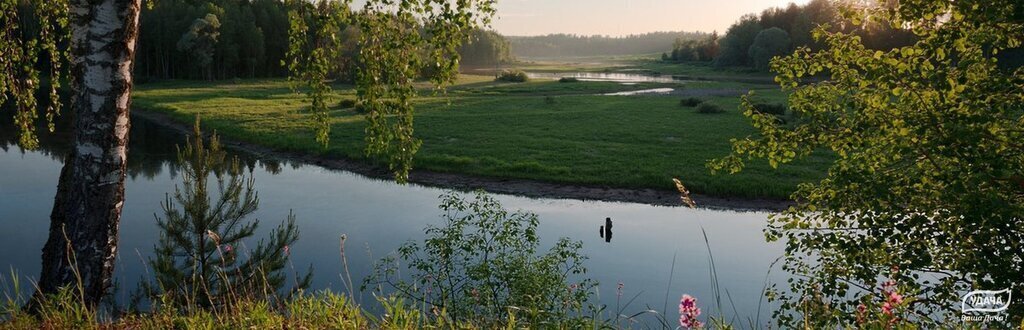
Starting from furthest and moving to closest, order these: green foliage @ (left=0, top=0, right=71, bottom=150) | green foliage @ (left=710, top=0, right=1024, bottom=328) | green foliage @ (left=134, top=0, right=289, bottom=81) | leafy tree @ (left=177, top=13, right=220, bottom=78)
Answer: green foliage @ (left=134, top=0, right=289, bottom=81) → leafy tree @ (left=177, top=13, right=220, bottom=78) → green foliage @ (left=0, top=0, right=71, bottom=150) → green foliage @ (left=710, top=0, right=1024, bottom=328)

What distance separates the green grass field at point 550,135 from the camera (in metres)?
31.3

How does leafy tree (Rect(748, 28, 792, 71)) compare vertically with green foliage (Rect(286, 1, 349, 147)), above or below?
above

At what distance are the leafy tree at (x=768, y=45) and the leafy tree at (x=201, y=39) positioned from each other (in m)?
82.2

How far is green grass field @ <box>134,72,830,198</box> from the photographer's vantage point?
31.3m

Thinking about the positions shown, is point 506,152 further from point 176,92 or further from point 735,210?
point 176,92

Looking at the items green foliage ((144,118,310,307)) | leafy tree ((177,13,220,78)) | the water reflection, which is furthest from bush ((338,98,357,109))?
green foliage ((144,118,310,307))

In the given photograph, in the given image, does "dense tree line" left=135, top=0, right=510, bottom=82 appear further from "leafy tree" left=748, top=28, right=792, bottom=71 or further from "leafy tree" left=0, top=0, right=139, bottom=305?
"leafy tree" left=0, top=0, right=139, bottom=305

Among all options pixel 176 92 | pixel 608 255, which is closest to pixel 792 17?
pixel 176 92

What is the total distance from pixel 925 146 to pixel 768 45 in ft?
390

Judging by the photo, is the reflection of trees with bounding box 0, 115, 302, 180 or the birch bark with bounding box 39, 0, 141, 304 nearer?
the birch bark with bounding box 39, 0, 141, 304

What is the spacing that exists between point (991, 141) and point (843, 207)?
1747 mm

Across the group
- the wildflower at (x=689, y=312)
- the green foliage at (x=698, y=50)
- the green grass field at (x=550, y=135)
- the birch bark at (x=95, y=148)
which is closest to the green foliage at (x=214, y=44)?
the green grass field at (x=550, y=135)

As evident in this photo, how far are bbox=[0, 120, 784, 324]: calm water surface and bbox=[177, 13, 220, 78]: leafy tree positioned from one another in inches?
2447

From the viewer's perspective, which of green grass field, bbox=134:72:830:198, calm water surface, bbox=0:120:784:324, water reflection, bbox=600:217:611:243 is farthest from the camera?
green grass field, bbox=134:72:830:198
